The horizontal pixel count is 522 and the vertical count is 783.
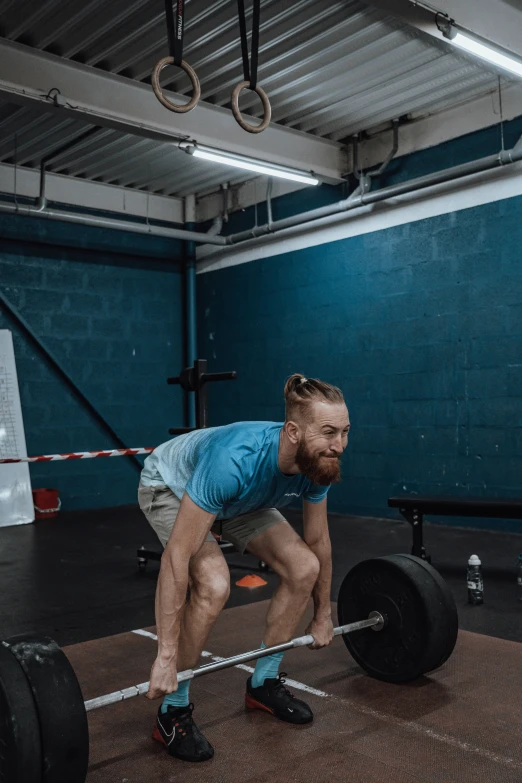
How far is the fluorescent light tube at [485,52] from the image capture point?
3.55m

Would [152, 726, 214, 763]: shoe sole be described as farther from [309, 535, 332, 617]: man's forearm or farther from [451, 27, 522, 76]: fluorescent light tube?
[451, 27, 522, 76]: fluorescent light tube

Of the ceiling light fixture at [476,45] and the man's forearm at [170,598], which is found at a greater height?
the ceiling light fixture at [476,45]

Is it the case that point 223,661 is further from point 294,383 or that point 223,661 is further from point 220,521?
point 294,383

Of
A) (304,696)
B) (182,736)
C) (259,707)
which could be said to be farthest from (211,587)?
(304,696)

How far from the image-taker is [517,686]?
220cm

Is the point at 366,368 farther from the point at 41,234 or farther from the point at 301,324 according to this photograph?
the point at 41,234

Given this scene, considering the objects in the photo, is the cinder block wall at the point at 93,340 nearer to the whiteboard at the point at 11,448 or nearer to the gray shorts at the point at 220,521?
the whiteboard at the point at 11,448

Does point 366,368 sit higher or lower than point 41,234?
lower

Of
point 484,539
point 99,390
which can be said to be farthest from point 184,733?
point 99,390

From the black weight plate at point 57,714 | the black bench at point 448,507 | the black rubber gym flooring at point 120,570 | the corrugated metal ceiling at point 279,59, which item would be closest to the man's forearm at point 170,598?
the black weight plate at point 57,714

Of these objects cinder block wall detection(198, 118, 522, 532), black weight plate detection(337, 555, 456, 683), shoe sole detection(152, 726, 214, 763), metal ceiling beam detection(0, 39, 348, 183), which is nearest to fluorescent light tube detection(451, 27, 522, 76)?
cinder block wall detection(198, 118, 522, 532)

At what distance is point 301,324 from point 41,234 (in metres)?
2.45

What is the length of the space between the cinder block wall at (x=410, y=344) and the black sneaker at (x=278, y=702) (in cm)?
317

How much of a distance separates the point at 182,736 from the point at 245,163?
4.20 metres
